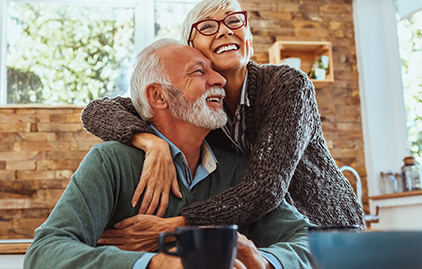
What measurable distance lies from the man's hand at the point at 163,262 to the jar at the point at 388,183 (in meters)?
3.48

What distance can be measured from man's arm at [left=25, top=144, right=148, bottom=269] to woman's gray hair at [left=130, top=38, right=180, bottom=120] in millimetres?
266

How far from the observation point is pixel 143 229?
1.11m

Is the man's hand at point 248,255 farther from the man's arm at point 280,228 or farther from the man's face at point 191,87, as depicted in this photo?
the man's face at point 191,87

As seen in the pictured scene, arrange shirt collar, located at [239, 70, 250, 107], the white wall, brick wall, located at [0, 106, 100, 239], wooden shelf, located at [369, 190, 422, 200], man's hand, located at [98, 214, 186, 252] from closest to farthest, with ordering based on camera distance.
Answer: man's hand, located at [98, 214, 186, 252]
shirt collar, located at [239, 70, 250, 107]
wooden shelf, located at [369, 190, 422, 200]
brick wall, located at [0, 106, 100, 239]
the white wall

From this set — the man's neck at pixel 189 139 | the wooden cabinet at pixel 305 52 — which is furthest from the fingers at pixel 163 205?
the wooden cabinet at pixel 305 52

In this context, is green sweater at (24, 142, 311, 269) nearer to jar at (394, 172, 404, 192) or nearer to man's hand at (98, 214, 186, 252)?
man's hand at (98, 214, 186, 252)

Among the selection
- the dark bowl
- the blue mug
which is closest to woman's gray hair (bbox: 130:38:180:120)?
the blue mug

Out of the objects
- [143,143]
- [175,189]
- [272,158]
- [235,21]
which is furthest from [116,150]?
[235,21]

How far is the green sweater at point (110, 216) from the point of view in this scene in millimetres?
839

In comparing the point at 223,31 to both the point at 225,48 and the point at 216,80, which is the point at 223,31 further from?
the point at 216,80

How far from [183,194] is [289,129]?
0.33m

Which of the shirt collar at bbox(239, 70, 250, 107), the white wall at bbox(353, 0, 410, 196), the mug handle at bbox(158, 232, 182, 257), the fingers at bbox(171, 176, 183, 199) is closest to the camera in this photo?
the mug handle at bbox(158, 232, 182, 257)

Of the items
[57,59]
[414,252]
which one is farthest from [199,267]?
[57,59]

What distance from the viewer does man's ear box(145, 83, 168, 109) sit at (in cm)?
139
